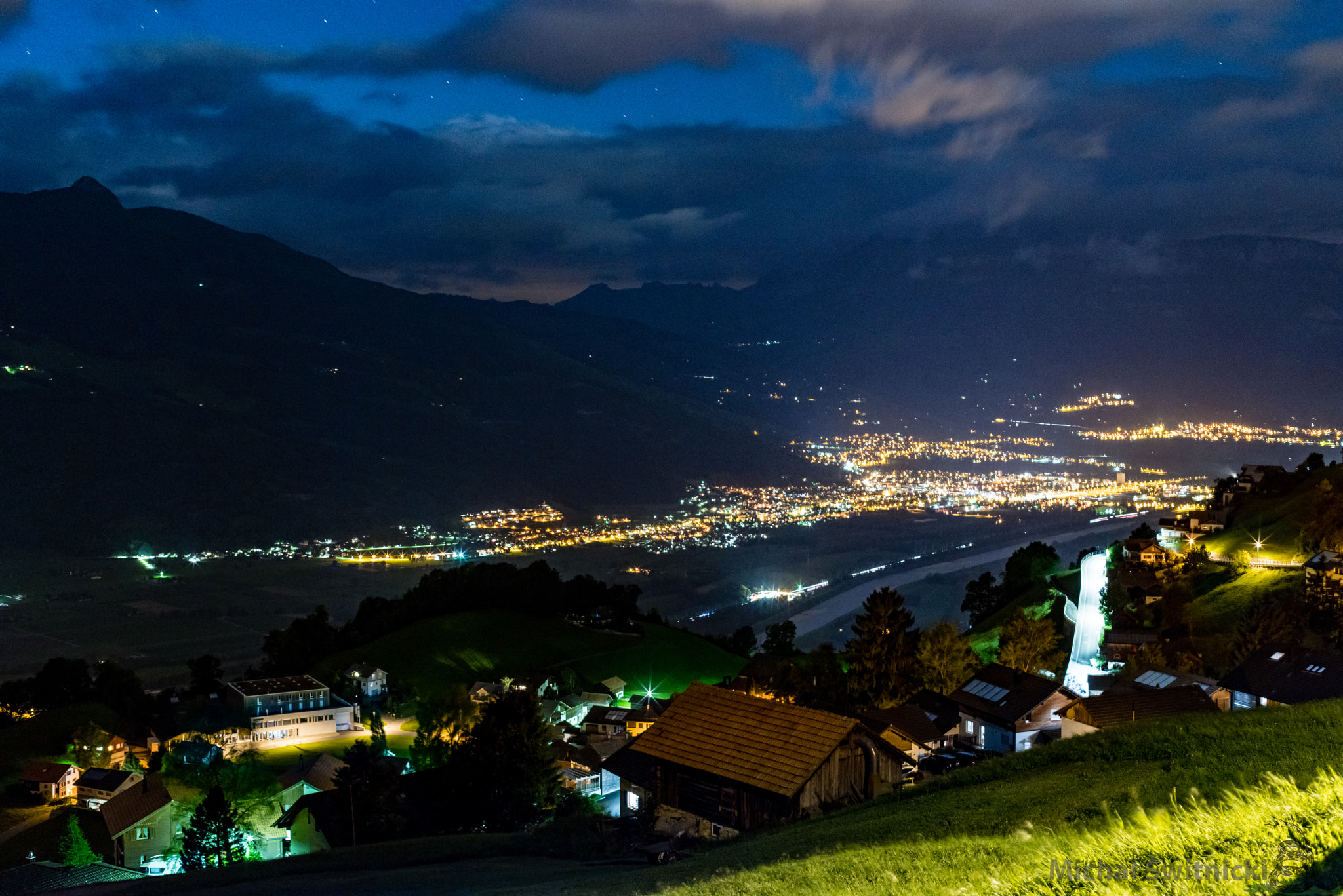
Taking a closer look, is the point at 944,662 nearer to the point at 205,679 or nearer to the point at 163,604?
the point at 205,679

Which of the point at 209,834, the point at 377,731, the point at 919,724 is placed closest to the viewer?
the point at 209,834

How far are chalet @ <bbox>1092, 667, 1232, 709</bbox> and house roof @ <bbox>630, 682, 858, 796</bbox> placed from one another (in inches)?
519

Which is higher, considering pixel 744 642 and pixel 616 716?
pixel 616 716

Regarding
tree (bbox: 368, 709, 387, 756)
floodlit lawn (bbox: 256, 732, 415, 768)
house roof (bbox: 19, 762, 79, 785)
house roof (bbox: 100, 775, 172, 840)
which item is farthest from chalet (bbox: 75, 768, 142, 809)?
tree (bbox: 368, 709, 387, 756)

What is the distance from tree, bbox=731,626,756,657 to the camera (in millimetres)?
60781

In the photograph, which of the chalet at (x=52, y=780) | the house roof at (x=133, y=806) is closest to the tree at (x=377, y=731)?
the house roof at (x=133, y=806)

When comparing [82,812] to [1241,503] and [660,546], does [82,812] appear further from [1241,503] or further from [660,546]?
[660,546]

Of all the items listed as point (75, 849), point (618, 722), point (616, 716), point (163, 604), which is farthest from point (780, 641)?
point (163, 604)

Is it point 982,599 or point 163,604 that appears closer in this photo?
point 982,599

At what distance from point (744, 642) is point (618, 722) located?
1991cm

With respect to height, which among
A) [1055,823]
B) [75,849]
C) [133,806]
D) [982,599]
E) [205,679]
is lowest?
[205,679]

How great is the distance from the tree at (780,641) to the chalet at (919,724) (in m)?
19.3

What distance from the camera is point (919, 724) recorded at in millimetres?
29766

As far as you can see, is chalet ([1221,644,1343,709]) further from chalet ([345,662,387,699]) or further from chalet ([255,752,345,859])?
chalet ([345,662,387,699])
